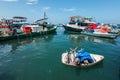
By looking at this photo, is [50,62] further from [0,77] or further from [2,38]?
[2,38]

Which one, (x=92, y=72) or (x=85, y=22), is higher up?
(x=85, y=22)

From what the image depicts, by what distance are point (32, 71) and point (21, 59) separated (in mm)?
6080

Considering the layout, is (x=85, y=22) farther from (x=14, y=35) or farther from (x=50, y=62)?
(x=50, y=62)

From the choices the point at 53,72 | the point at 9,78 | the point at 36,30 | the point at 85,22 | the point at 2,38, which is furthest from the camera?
the point at 85,22

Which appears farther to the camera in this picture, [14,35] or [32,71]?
[14,35]

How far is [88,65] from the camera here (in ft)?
64.8

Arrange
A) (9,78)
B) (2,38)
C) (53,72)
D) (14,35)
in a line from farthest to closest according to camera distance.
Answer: (14,35) → (2,38) → (53,72) → (9,78)

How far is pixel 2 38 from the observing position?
41.2 meters

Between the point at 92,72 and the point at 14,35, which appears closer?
the point at 92,72

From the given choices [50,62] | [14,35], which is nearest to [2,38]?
[14,35]

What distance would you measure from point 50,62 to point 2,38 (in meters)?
25.2

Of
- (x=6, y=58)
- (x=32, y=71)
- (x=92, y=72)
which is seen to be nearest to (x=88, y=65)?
(x=92, y=72)

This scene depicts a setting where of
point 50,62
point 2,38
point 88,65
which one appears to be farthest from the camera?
point 2,38

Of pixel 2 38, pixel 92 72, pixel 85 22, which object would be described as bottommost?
pixel 92 72
